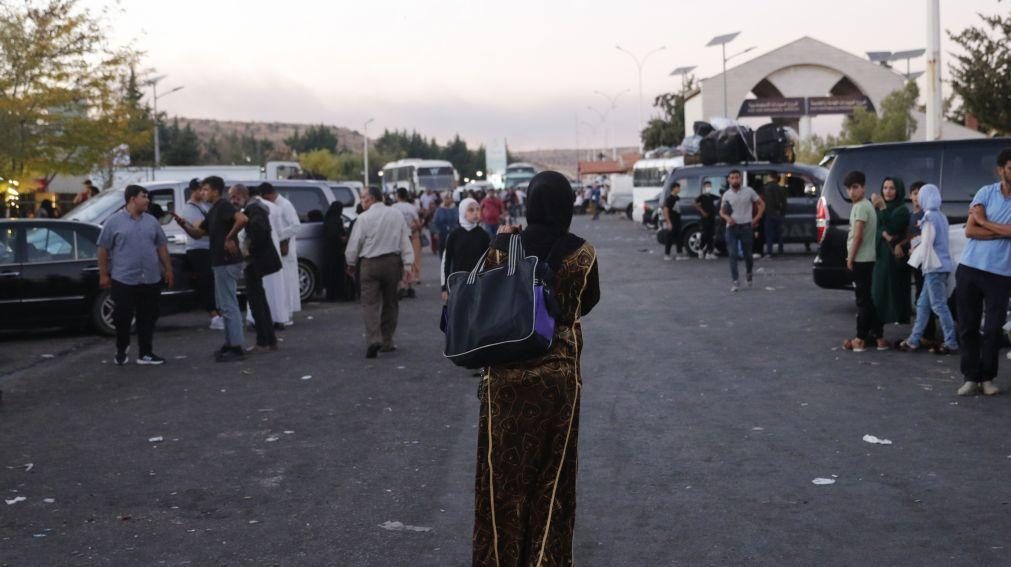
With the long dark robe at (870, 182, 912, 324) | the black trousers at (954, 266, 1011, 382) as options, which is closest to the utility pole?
the long dark robe at (870, 182, 912, 324)

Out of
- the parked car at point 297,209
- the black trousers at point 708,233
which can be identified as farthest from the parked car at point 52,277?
the black trousers at point 708,233

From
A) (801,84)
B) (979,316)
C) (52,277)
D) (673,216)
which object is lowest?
(979,316)

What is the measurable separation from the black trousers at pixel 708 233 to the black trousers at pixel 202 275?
1342cm

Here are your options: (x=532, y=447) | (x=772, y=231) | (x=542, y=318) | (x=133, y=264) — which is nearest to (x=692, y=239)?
(x=772, y=231)

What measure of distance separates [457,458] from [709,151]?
79.6 feet

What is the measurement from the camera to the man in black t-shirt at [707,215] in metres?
26.5

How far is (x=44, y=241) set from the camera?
1584 centimetres

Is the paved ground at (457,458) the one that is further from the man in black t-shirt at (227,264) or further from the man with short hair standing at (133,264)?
the man with short hair standing at (133,264)

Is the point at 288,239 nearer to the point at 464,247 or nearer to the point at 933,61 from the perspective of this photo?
the point at 464,247

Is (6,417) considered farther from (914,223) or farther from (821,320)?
(821,320)

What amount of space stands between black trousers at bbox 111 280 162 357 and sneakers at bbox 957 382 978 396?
7.85 metres

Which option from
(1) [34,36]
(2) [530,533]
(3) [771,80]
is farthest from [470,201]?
(3) [771,80]

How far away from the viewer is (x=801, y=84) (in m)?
70.8

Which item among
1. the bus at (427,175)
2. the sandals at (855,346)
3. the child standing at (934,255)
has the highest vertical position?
the bus at (427,175)
